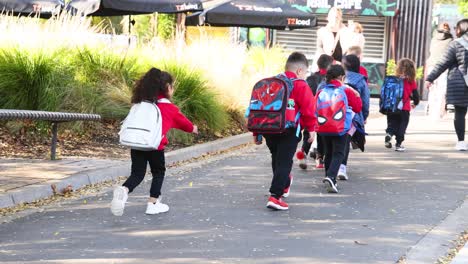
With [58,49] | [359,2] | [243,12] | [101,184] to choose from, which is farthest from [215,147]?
[359,2]

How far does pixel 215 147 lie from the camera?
44.0 feet

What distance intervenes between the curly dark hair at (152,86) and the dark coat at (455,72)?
6806 mm

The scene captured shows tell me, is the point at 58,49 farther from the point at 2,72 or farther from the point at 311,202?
the point at 311,202

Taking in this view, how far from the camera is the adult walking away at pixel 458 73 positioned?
45.4 feet

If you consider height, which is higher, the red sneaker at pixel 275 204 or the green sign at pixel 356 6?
the green sign at pixel 356 6

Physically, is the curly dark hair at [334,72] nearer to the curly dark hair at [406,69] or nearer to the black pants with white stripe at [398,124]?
the curly dark hair at [406,69]

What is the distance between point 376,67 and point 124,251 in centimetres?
2484

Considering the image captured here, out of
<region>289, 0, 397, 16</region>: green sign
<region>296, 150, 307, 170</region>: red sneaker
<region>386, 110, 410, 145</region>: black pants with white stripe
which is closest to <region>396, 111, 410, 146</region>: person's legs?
<region>386, 110, 410, 145</region>: black pants with white stripe

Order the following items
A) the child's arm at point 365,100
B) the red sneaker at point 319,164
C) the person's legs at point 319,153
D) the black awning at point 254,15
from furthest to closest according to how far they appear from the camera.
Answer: the black awning at point 254,15 < the red sneaker at point 319,164 < the person's legs at point 319,153 < the child's arm at point 365,100

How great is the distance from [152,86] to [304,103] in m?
1.44

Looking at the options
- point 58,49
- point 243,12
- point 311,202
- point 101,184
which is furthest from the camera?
point 243,12

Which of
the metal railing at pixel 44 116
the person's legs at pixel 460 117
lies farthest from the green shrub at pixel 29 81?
the person's legs at pixel 460 117

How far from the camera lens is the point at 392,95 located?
13.8 meters

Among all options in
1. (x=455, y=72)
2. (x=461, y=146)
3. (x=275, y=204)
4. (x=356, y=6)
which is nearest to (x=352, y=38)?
(x=455, y=72)
